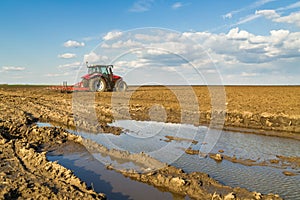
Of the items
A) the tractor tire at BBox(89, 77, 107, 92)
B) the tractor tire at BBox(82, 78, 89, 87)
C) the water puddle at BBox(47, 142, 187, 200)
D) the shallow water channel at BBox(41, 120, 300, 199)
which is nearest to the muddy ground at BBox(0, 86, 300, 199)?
the water puddle at BBox(47, 142, 187, 200)

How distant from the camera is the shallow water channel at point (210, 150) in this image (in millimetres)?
6586

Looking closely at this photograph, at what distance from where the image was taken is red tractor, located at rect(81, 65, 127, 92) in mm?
24656

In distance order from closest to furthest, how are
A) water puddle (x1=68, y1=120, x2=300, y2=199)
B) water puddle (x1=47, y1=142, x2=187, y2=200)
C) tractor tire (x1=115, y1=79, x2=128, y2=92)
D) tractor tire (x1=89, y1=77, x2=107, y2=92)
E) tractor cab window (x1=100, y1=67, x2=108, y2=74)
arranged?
water puddle (x1=47, y1=142, x2=187, y2=200) → water puddle (x1=68, y1=120, x2=300, y2=199) → tractor tire (x1=89, y1=77, x2=107, y2=92) → tractor cab window (x1=100, y1=67, x2=108, y2=74) → tractor tire (x1=115, y1=79, x2=128, y2=92)

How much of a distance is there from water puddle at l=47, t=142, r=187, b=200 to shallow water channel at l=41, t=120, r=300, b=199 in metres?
0.04

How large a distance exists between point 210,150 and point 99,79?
1741cm

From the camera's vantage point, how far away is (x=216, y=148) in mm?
9367

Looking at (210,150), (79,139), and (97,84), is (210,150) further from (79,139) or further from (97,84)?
(97,84)

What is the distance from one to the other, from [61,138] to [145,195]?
5.48 m

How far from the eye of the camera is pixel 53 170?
6.20 metres

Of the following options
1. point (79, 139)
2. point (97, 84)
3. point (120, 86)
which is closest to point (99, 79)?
point (97, 84)

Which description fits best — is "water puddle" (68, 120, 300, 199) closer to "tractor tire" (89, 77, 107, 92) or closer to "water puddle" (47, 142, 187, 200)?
"water puddle" (47, 142, 187, 200)

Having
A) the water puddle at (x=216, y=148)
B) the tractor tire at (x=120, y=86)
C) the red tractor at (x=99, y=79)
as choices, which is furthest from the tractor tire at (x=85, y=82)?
the water puddle at (x=216, y=148)

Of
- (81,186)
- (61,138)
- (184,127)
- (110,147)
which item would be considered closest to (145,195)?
(81,186)

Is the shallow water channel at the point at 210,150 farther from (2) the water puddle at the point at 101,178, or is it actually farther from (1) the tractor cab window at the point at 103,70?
(1) the tractor cab window at the point at 103,70
